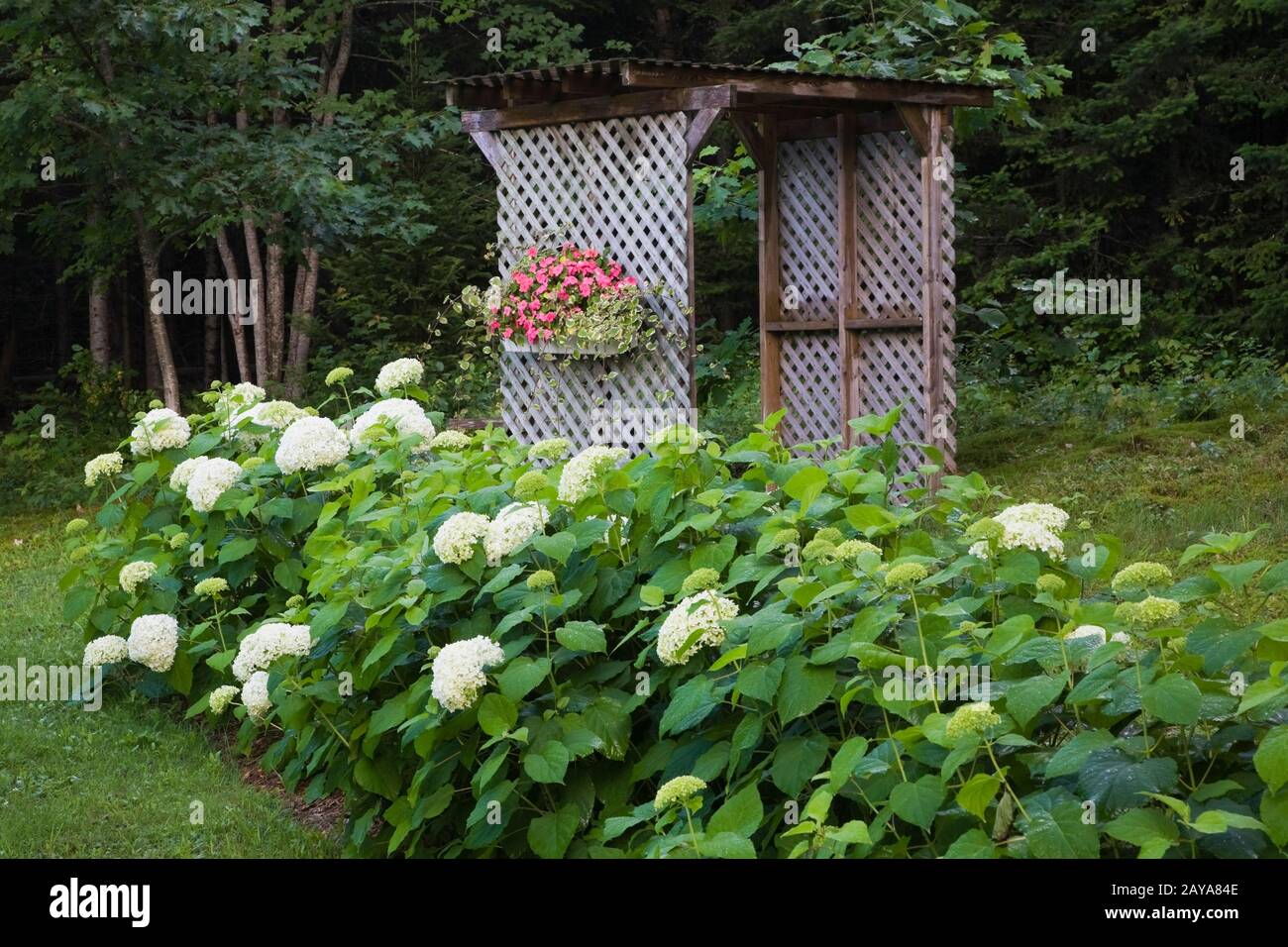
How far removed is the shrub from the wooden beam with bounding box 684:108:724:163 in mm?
3873

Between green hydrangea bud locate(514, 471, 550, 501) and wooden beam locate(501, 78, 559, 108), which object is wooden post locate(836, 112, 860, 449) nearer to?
wooden beam locate(501, 78, 559, 108)

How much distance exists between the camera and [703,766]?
2.68 meters

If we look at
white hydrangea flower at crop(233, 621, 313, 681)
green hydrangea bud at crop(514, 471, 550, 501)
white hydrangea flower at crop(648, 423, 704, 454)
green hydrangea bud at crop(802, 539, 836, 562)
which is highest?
white hydrangea flower at crop(648, 423, 704, 454)

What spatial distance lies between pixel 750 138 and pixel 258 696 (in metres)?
6.57

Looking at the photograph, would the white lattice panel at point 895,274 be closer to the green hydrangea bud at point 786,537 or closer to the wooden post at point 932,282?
the wooden post at point 932,282

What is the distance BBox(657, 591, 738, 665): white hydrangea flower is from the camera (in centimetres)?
268

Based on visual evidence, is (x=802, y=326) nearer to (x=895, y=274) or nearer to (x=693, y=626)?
(x=895, y=274)

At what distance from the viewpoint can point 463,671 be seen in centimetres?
296

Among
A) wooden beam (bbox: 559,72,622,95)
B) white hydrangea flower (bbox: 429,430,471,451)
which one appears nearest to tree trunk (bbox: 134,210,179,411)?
wooden beam (bbox: 559,72,622,95)

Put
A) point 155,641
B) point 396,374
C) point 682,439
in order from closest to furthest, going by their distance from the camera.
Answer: point 682,439, point 155,641, point 396,374

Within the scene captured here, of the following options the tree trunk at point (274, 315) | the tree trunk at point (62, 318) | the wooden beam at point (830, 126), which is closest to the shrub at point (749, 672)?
the wooden beam at point (830, 126)

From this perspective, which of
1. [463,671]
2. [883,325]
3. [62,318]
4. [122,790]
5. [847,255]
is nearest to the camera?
[463,671]

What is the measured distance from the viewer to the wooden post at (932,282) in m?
8.66

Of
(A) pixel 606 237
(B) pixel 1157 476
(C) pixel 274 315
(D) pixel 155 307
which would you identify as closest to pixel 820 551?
(A) pixel 606 237
